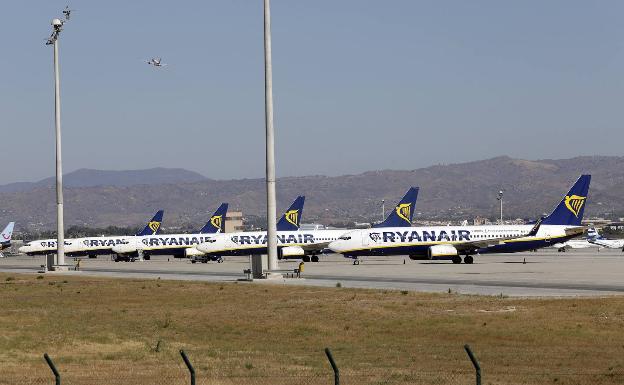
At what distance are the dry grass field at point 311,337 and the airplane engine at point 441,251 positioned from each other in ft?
159

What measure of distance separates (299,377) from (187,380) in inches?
116

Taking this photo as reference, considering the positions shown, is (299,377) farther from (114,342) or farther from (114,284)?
(114,284)

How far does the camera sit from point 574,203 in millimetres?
113062

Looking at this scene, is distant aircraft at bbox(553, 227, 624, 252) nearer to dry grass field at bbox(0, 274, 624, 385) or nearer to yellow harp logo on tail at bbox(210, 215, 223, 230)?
yellow harp logo on tail at bbox(210, 215, 223, 230)

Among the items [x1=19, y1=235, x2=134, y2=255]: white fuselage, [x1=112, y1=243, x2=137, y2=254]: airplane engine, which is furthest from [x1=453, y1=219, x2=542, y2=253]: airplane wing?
[x1=19, y1=235, x2=134, y2=255]: white fuselage

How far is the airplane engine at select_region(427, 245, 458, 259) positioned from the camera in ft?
351

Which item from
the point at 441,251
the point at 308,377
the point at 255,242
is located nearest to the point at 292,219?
the point at 255,242

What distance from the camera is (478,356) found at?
32.3 meters

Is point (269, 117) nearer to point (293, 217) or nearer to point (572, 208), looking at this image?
point (572, 208)

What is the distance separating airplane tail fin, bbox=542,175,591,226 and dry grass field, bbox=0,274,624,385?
57.2 meters

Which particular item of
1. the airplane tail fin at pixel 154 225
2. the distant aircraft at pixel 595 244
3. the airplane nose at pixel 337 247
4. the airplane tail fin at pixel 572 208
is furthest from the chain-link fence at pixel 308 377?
the airplane tail fin at pixel 154 225

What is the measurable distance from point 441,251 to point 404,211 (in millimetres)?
26522

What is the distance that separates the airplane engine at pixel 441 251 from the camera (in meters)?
107

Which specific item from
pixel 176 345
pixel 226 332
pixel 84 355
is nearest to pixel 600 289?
pixel 226 332
